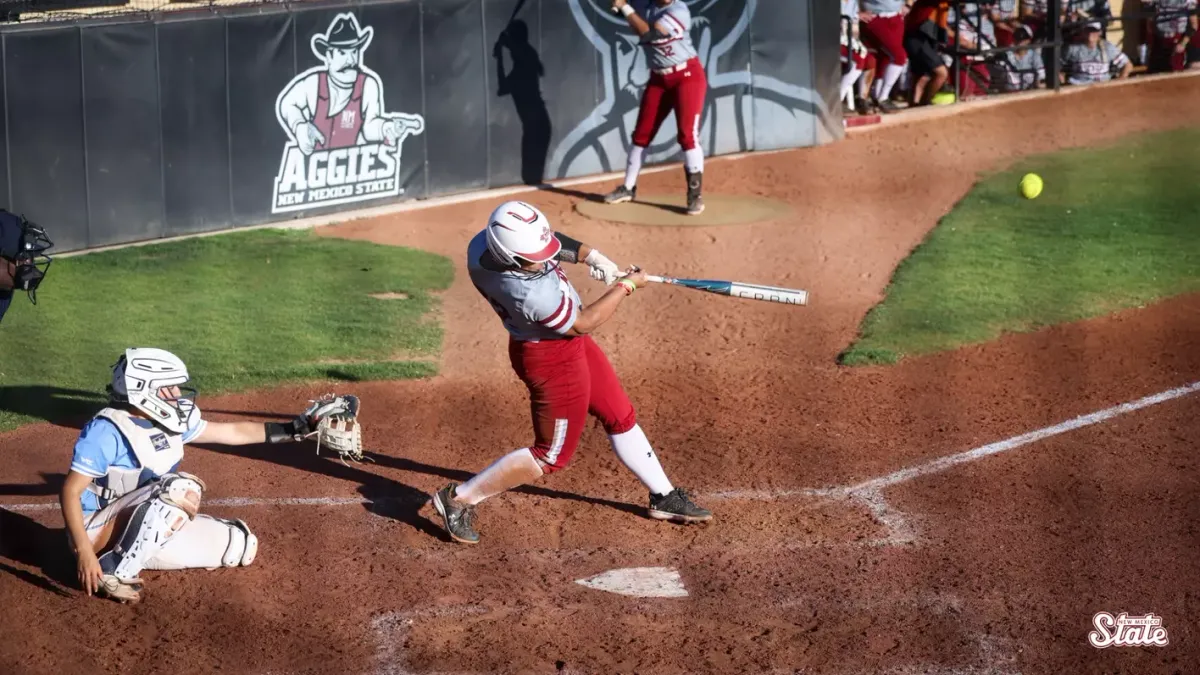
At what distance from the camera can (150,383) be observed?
16.7ft

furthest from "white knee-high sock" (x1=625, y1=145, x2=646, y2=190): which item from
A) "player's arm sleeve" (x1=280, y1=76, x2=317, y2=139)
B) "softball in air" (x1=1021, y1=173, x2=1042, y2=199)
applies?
"softball in air" (x1=1021, y1=173, x2=1042, y2=199)

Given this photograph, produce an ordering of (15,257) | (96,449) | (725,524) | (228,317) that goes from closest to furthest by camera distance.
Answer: (96,449) → (725,524) → (15,257) → (228,317)

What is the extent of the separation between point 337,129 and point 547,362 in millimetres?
6746

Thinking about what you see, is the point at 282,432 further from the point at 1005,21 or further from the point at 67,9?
the point at 1005,21

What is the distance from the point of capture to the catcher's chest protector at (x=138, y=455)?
512 cm

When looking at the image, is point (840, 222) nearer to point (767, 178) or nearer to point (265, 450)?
point (767, 178)

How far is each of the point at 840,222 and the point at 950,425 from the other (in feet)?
14.5

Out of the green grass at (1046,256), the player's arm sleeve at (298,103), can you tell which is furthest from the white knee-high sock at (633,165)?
the player's arm sleeve at (298,103)

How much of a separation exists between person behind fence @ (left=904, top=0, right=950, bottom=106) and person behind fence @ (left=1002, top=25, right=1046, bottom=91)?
120 cm

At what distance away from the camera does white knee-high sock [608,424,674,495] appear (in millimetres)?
5766

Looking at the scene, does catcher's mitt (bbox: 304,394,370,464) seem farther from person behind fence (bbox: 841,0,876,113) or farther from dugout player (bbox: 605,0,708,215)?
person behind fence (bbox: 841,0,876,113)

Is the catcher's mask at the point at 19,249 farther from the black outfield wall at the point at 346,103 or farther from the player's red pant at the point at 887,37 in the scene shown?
the player's red pant at the point at 887,37

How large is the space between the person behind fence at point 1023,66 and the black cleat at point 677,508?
467 inches

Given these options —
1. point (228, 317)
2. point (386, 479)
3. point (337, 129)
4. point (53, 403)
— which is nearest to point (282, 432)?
point (386, 479)
